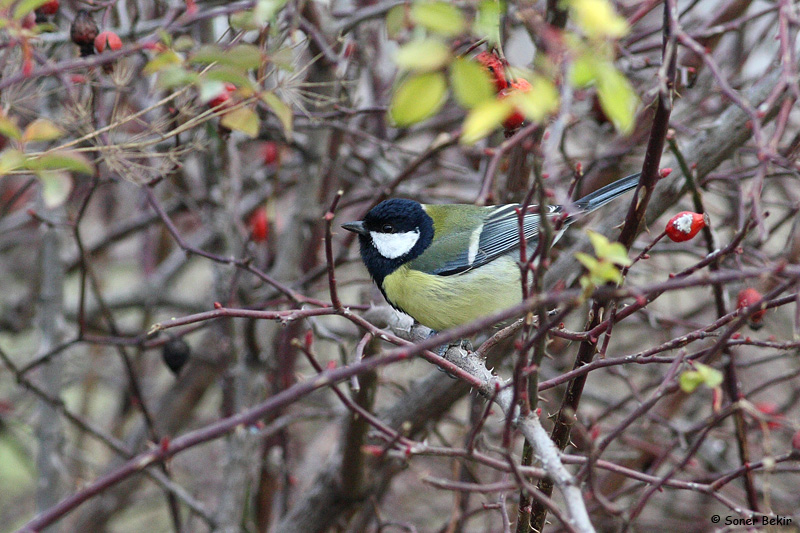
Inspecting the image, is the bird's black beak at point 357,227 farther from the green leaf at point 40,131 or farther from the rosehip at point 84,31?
the green leaf at point 40,131

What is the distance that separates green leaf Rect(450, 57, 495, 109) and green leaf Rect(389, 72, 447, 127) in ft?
0.12

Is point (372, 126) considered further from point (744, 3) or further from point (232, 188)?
point (744, 3)

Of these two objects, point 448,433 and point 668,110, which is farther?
point 448,433

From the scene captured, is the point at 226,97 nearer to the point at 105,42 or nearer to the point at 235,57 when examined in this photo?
the point at 105,42

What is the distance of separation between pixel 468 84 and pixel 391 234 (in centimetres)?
196

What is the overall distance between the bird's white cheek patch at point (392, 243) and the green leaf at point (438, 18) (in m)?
1.91

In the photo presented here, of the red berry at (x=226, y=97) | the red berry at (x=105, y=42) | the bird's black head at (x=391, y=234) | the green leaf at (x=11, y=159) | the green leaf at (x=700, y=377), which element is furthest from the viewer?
the bird's black head at (x=391, y=234)

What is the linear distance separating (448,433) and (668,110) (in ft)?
13.9

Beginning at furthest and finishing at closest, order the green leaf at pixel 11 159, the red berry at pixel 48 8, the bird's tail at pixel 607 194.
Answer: the bird's tail at pixel 607 194, the red berry at pixel 48 8, the green leaf at pixel 11 159

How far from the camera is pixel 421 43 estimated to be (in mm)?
1079

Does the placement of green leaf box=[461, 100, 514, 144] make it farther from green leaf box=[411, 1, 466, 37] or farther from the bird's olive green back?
the bird's olive green back

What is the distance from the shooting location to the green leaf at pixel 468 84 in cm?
107

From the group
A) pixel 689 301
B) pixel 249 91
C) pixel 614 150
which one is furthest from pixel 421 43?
pixel 689 301

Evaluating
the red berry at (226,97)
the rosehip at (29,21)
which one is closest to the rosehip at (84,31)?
the rosehip at (29,21)
